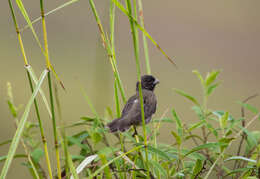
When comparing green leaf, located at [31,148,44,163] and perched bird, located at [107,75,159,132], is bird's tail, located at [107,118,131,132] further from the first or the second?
green leaf, located at [31,148,44,163]

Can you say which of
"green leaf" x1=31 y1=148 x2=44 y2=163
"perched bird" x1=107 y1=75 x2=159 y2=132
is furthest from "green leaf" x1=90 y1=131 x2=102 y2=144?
"green leaf" x1=31 y1=148 x2=44 y2=163

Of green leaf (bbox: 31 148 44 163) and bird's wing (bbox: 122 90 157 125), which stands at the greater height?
bird's wing (bbox: 122 90 157 125)

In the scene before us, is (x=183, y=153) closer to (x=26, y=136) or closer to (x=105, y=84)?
(x=105, y=84)

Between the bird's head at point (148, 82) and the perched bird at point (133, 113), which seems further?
the bird's head at point (148, 82)

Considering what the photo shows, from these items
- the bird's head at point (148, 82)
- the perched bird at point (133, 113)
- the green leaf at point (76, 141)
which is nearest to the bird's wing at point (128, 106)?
the perched bird at point (133, 113)

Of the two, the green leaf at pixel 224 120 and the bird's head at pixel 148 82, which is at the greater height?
the bird's head at pixel 148 82

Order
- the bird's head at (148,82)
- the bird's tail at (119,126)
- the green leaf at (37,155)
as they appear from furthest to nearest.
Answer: the bird's head at (148,82) < the green leaf at (37,155) < the bird's tail at (119,126)

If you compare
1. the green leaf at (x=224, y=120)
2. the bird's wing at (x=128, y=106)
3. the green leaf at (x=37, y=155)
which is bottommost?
the green leaf at (x=37, y=155)

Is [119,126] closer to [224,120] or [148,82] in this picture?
[224,120]

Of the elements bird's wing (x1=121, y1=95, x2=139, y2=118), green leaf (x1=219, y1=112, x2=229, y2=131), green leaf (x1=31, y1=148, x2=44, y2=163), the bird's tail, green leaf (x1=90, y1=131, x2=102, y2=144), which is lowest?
green leaf (x1=31, y1=148, x2=44, y2=163)

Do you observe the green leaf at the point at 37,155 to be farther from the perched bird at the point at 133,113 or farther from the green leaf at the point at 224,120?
the green leaf at the point at 224,120

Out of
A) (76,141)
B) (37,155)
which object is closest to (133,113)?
(76,141)

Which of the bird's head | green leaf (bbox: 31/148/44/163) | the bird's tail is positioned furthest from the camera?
the bird's head

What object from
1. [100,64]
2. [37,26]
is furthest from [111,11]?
[37,26]
